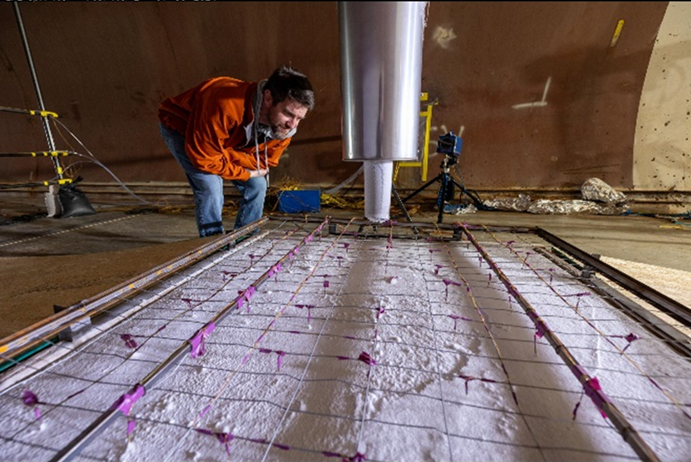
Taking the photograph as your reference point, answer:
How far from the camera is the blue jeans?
171 centimetres

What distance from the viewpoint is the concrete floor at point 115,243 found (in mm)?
1165

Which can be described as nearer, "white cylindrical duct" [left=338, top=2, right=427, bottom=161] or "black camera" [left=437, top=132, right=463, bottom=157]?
"white cylindrical duct" [left=338, top=2, right=427, bottom=161]

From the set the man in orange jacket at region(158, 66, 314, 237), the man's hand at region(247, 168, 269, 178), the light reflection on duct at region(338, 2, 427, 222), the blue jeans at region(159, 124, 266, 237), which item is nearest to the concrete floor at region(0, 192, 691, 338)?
the blue jeans at region(159, 124, 266, 237)

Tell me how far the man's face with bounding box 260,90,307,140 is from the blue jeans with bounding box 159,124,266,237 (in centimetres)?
50

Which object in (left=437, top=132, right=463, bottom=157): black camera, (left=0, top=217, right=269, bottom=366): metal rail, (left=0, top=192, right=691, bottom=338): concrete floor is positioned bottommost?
(left=0, top=192, right=691, bottom=338): concrete floor

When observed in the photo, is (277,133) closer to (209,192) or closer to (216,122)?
(216,122)

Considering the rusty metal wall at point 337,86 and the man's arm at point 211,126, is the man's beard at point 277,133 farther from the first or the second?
the rusty metal wall at point 337,86

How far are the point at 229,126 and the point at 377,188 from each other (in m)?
0.82

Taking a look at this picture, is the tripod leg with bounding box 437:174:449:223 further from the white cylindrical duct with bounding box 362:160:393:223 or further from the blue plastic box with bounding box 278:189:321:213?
the white cylindrical duct with bounding box 362:160:393:223

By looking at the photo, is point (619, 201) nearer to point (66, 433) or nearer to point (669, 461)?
point (669, 461)

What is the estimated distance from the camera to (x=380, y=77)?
1.73 feet

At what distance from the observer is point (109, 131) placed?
362 cm

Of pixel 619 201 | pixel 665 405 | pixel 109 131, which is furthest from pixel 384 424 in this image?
pixel 109 131

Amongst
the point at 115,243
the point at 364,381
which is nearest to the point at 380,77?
the point at 364,381
